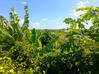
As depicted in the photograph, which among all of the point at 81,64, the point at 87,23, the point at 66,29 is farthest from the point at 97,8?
→ the point at 81,64

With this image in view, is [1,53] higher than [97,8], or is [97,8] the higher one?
[97,8]

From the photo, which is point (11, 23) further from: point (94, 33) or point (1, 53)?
point (94, 33)

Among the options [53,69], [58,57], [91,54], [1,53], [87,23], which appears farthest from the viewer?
[1,53]

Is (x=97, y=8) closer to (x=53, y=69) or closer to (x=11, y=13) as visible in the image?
(x=53, y=69)

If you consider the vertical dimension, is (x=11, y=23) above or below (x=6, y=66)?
above

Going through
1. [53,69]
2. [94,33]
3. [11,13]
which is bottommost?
[53,69]

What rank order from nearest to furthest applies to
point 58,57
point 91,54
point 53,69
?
point 91,54 < point 53,69 < point 58,57

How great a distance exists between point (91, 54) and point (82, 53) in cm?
19

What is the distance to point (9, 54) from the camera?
389 cm

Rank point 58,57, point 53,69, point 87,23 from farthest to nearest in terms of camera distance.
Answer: point 58,57 < point 53,69 < point 87,23

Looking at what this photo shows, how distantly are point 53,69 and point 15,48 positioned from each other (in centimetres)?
187

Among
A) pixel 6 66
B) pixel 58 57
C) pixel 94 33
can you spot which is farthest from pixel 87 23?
pixel 6 66

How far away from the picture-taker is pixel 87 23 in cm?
228

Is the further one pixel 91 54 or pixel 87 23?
pixel 91 54
